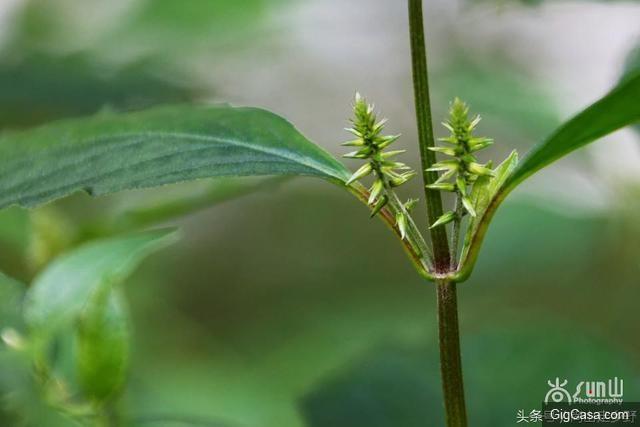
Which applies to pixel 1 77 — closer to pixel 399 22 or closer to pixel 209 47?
pixel 209 47

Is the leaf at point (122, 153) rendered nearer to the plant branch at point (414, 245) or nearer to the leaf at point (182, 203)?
the plant branch at point (414, 245)

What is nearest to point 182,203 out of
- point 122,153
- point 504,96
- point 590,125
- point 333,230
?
point 122,153

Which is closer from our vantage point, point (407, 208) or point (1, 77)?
point (407, 208)

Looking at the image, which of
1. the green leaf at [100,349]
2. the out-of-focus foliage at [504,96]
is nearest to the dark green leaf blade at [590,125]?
the green leaf at [100,349]

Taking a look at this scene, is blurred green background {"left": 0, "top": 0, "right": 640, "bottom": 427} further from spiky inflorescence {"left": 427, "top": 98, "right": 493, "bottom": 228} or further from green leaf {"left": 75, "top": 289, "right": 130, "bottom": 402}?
spiky inflorescence {"left": 427, "top": 98, "right": 493, "bottom": 228}

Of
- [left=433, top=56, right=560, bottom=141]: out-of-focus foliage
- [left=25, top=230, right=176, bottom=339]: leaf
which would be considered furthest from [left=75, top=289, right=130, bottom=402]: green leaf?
[left=433, top=56, right=560, bottom=141]: out-of-focus foliage

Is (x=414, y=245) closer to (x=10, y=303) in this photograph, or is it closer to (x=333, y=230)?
(x=10, y=303)

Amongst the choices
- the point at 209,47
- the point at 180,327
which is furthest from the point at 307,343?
the point at 209,47
